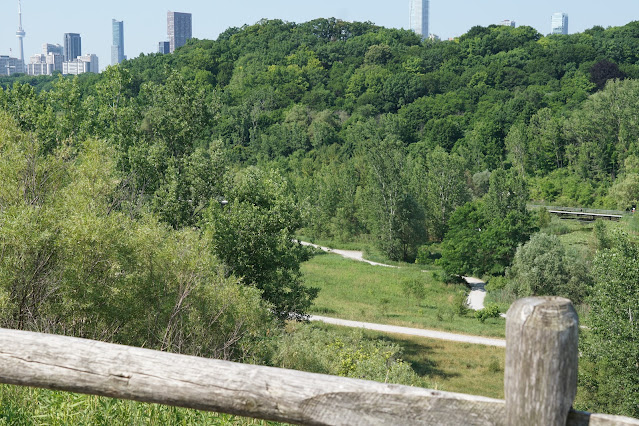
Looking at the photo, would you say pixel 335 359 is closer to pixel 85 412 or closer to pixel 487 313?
pixel 85 412

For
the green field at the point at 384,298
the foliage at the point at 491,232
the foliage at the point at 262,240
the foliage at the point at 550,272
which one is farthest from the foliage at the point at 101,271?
the foliage at the point at 491,232

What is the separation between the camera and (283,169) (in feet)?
225

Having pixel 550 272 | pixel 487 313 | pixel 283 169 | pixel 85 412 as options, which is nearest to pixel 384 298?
pixel 487 313

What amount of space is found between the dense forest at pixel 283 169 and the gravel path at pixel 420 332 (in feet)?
26.0

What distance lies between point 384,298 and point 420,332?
769 centimetres

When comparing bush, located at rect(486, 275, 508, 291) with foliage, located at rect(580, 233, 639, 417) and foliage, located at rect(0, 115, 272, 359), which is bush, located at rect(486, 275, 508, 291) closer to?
foliage, located at rect(580, 233, 639, 417)

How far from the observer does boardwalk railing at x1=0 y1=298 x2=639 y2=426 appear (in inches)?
93.1

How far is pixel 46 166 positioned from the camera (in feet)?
61.5

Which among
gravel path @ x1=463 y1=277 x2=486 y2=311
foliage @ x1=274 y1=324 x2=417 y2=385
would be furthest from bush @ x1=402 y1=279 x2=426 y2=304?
foliage @ x1=274 y1=324 x2=417 y2=385

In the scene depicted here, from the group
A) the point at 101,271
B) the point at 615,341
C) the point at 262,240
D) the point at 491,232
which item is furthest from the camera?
the point at 491,232

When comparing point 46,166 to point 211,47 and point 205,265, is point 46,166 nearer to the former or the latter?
point 205,265

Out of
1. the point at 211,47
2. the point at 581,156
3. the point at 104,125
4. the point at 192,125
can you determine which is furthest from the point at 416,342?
the point at 211,47

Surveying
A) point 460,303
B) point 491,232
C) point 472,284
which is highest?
point 491,232

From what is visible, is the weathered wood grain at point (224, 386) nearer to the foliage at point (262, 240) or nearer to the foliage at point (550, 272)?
the foliage at point (262, 240)
